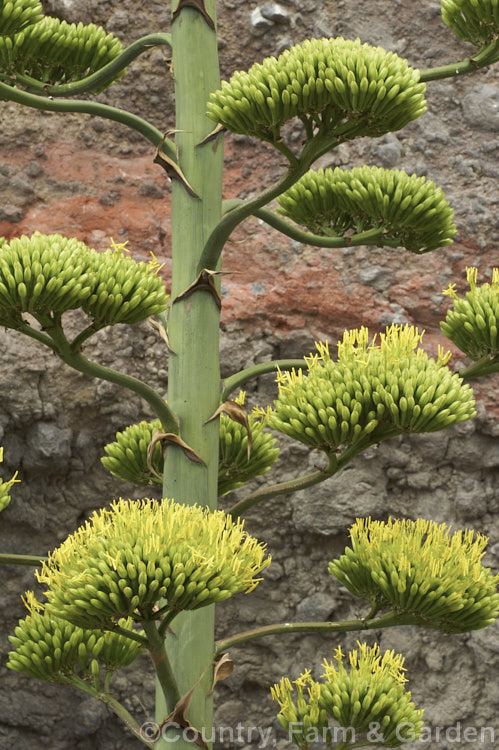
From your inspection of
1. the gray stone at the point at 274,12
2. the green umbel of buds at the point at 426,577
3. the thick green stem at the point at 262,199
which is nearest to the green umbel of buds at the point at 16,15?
the thick green stem at the point at 262,199

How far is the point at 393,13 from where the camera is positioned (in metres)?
3.05

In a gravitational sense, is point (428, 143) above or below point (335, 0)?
below

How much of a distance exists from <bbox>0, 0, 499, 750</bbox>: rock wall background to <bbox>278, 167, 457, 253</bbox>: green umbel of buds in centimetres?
71

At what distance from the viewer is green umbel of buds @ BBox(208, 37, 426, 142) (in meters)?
1.51

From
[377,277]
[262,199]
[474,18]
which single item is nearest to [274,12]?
[377,277]

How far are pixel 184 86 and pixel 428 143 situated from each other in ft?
4.63

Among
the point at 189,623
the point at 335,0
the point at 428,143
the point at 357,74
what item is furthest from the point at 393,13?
the point at 189,623

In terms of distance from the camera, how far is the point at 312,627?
1806mm

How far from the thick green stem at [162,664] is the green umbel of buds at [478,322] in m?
0.92

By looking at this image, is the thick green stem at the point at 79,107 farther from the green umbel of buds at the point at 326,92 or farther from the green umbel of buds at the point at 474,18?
the green umbel of buds at the point at 474,18

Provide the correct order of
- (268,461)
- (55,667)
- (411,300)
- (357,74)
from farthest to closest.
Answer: (411,300) < (268,461) < (55,667) < (357,74)

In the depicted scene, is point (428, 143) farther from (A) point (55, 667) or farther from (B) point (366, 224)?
(A) point (55, 667)

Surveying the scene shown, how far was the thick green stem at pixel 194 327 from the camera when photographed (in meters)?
1.72

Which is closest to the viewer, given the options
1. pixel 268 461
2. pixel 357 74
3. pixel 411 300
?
pixel 357 74
